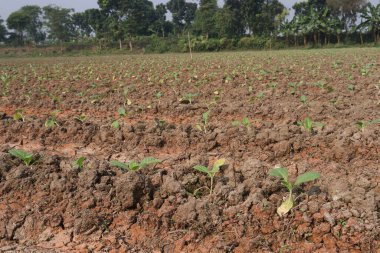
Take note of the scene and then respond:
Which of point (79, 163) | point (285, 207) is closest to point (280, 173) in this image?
point (285, 207)

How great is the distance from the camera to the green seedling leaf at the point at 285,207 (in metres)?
3.02

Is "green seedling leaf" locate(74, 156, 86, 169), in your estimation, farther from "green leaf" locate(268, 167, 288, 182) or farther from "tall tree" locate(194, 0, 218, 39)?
"tall tree" locate(194, 0, 218, 39)

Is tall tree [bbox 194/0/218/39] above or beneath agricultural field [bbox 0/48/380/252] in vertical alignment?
above

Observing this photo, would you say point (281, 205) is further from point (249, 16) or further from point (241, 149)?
point (249, 16)

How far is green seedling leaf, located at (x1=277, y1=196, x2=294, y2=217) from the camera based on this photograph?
302cm

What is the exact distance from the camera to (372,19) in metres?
41.8

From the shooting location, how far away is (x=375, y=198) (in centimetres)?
310

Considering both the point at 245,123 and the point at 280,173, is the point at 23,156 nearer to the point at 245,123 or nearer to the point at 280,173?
the point at 280,173

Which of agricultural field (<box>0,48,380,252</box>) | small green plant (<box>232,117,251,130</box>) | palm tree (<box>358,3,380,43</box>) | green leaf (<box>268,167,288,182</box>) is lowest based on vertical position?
agricultural field (<box>0,48,380,252</box>)

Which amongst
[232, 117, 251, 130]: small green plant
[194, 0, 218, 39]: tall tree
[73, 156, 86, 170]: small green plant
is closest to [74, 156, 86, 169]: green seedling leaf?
[73, 156, 86, 170]: small green plant

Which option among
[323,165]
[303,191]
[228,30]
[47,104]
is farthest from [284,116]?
[228,30]

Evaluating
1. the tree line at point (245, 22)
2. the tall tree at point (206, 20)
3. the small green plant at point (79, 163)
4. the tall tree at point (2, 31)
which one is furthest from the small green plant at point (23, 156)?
the tall tree at point (2, 31)

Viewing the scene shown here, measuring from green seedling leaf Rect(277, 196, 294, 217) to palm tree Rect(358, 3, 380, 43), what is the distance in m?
44.1

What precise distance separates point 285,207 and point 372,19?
45.0m
